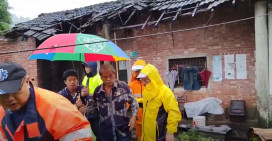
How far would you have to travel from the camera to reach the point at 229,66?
255 inches

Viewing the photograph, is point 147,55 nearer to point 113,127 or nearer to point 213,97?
point 213,97

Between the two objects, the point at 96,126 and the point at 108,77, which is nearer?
the point at 108,77

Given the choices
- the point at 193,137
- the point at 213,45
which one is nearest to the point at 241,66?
the point at 213,45

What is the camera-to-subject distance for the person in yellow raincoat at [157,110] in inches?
117

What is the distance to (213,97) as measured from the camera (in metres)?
6.79

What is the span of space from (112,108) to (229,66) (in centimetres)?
480

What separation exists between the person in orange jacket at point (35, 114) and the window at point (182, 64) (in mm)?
6169

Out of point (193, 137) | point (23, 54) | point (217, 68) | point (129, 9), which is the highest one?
point (129, 9)

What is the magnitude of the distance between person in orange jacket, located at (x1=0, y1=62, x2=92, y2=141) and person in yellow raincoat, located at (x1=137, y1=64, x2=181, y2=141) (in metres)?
1.77

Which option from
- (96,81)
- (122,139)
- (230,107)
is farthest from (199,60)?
(122,139)

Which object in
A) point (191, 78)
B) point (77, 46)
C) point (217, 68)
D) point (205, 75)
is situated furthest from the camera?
point (191, 78)

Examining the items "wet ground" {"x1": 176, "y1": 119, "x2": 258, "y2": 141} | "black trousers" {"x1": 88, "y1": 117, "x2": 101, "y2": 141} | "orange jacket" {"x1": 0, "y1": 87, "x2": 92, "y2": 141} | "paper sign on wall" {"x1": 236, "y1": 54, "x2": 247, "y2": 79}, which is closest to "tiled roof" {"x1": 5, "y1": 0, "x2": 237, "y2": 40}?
"paper sign on wall" {"x1": 236, "y1": 54, "x2": 247, "y2": 79}

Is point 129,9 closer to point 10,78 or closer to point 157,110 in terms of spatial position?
point 157,110

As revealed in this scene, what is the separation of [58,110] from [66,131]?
5.7 inches
